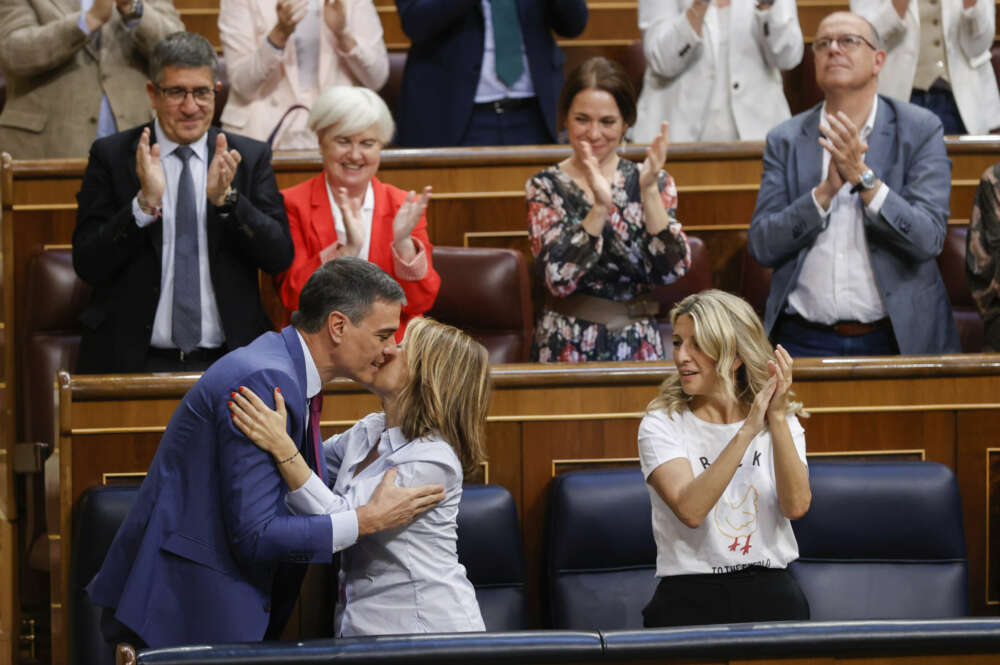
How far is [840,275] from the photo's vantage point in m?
2.38

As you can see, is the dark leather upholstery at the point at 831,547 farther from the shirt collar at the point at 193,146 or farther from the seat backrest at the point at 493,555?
the shirt collar at the point at 193,146

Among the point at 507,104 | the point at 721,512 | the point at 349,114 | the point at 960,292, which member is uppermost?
the point at 507,104

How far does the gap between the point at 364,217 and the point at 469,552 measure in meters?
0.74

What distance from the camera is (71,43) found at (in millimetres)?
2857

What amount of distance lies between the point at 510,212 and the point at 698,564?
133 centimetres

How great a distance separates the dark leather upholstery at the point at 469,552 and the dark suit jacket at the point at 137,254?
0.43 m

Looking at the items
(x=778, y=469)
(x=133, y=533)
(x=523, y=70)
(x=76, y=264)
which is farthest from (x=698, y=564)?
(x=523, y=70)

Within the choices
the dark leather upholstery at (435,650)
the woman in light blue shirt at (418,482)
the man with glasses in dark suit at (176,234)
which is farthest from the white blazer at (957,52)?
the dark leather upholstery at (435,650)

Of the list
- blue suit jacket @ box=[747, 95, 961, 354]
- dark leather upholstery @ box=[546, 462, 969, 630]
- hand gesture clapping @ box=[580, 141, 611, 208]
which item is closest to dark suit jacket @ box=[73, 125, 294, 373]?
hand gesture clapping @ box=[580, 141, 611, 208]

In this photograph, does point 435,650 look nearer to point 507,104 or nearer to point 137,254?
point 137,254

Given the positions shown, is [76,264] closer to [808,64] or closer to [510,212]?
[510,212]

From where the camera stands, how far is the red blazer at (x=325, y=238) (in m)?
2.25

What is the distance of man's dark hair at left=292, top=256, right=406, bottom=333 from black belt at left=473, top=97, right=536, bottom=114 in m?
1.53

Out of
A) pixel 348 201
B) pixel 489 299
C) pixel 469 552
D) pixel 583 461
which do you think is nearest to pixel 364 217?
pixel 348 201
